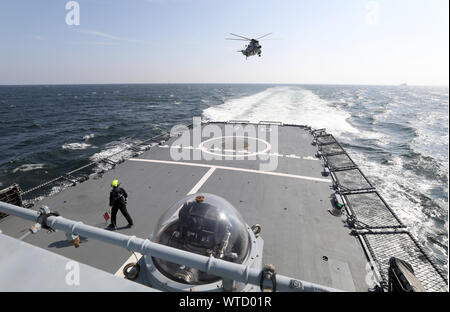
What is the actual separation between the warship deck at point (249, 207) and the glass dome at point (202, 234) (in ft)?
11.2

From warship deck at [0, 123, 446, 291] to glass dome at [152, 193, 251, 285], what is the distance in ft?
11.2

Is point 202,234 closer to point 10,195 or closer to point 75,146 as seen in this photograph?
point 10,195

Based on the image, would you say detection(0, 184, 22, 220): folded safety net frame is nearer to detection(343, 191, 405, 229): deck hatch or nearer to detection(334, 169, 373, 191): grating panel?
detection(343, 191, 405, 229): deck hatch

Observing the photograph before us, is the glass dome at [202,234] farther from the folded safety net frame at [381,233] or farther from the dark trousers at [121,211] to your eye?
the folded safety net frame at [381,233]

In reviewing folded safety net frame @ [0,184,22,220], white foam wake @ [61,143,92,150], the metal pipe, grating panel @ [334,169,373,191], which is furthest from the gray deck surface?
white foam wake @ [61,143,92,150]

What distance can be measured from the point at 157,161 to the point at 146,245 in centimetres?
1492

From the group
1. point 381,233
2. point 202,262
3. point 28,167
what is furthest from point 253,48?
point 28,167

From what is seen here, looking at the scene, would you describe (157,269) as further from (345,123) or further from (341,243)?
(345,123)

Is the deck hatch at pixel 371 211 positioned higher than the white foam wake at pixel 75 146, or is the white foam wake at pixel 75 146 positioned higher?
the white foam wake at pixel 75 146

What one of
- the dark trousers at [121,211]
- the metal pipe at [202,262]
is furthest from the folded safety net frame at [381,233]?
the dark trousers at [121,211]

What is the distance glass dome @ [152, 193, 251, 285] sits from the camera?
4.36m

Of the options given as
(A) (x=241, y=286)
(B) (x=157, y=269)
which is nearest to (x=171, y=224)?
(B) (x=157, y=269)

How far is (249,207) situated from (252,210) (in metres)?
0.27

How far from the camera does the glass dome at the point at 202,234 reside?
436 centimetres
